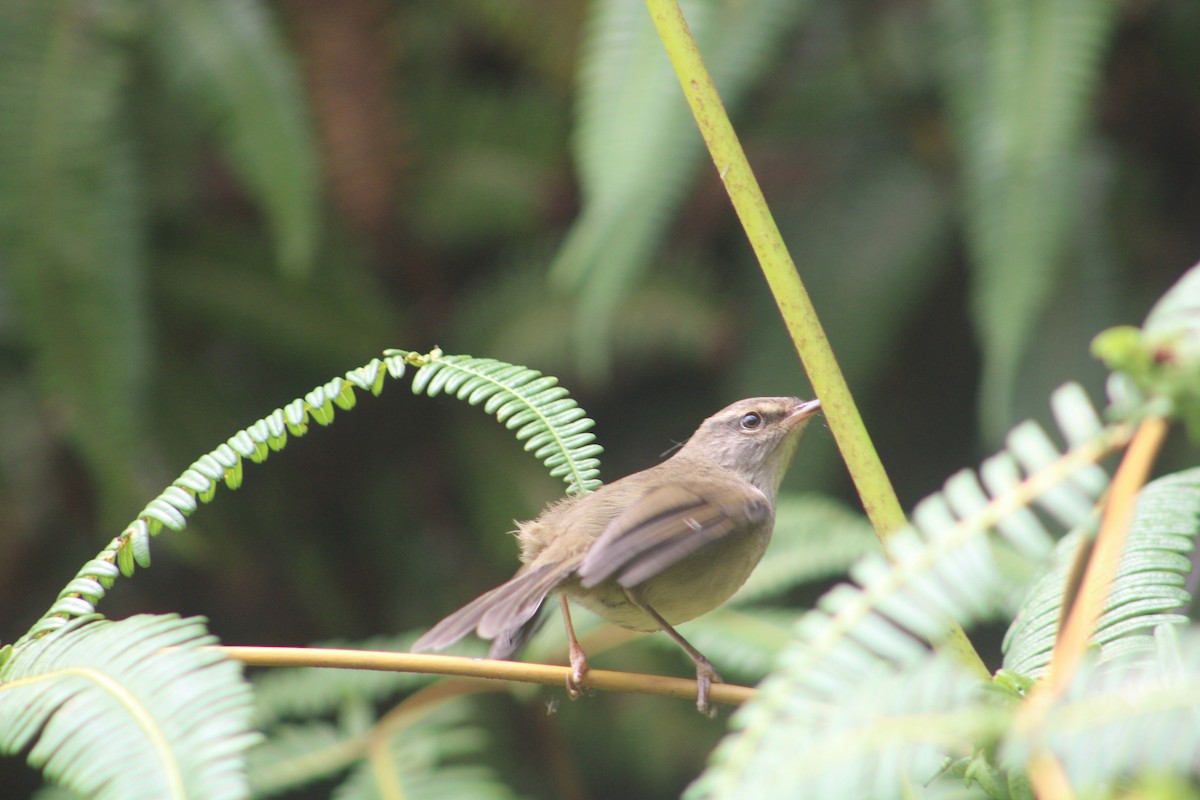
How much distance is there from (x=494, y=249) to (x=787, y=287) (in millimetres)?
3727

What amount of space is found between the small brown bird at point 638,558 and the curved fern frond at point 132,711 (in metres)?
0.47

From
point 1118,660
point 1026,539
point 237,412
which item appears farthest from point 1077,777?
point 237,412

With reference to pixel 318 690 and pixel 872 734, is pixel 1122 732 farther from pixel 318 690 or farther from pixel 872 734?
pixel 318 690

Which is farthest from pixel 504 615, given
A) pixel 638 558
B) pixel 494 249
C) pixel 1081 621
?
pixel 494 249

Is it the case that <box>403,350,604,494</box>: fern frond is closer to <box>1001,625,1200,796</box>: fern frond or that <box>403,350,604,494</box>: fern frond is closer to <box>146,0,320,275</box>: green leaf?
<box>1001,625,1200,796</box>: fern frond

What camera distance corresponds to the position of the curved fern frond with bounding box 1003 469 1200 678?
146 cm

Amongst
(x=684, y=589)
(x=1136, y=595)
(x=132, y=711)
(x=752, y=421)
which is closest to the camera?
(x=132, y=711)

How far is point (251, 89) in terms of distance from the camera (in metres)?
3.56

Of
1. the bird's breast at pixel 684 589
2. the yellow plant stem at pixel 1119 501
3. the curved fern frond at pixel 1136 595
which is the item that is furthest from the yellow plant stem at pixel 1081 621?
the bird's breast at pixel 684 589

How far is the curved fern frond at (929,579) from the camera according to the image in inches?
32.9

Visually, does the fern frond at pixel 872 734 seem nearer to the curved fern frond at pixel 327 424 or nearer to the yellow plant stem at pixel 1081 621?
the yellow plant stem at pixel 1081 621

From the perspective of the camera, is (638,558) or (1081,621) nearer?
(1081,621)

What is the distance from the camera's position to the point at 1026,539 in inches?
33.2

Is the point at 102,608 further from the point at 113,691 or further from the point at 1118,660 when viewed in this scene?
the point at 1118,660
